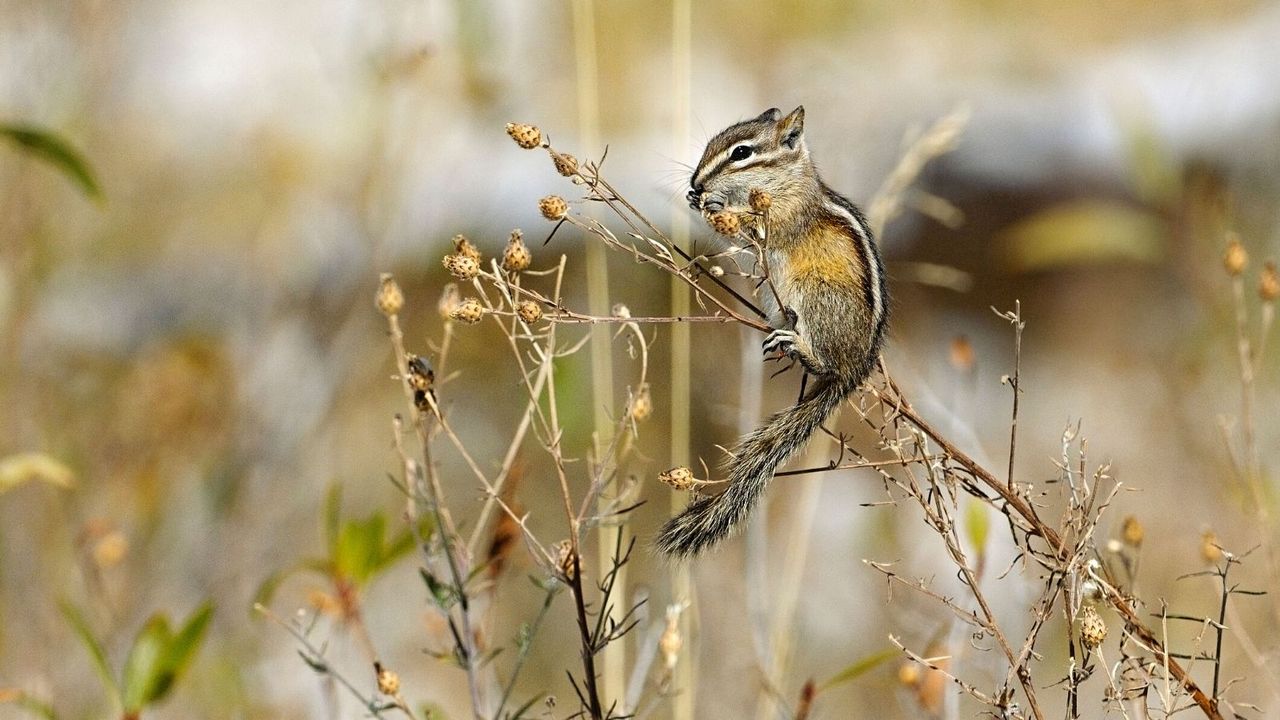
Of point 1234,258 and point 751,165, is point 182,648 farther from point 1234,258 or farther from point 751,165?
point 1234,258

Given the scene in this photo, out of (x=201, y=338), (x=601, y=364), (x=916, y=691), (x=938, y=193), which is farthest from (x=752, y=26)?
(x=916, y=691)

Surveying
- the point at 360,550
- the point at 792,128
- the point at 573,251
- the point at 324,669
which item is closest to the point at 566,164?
the point at 324,669

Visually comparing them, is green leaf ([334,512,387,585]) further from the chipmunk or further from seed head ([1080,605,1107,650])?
seed head ([1080,605,1107,650])

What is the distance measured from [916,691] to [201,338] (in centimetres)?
256

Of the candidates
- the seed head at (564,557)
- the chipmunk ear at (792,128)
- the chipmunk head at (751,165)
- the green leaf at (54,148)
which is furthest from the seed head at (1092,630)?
the green leaf at (54,148)

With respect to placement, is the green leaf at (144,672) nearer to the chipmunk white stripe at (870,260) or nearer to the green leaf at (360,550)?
the green leaf at (360,550)

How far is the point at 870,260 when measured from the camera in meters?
1.57

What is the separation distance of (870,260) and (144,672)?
1.08 m

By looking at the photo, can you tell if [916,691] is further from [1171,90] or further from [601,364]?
[1171,90]

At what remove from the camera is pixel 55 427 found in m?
2.82

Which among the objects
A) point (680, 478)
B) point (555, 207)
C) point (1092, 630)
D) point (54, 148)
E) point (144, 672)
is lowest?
point (144, 672)

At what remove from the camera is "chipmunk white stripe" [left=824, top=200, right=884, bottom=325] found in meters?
1.50

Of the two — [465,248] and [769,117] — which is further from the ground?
[769,117]

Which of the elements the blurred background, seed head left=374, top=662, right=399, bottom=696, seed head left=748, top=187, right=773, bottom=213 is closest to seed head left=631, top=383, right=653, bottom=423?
seed head left=748, top=187, right=773, bottom=213
